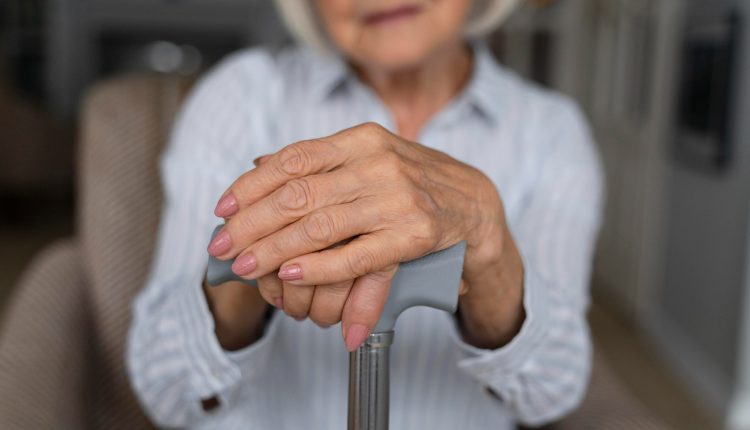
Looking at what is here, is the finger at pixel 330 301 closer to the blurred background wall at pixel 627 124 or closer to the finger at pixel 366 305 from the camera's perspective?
the finger at pixel 366 305

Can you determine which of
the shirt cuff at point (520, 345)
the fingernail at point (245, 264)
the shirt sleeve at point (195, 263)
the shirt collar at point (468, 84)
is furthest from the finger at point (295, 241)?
the shirt collar at point (468, 84)

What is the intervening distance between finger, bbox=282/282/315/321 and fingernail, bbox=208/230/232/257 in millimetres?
44

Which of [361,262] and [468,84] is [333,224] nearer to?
[361,262]

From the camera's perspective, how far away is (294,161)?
0.40 meters

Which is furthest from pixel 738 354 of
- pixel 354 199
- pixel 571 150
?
pixel 354 199

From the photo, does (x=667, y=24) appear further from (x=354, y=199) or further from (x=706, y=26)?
(x=354, y=199)

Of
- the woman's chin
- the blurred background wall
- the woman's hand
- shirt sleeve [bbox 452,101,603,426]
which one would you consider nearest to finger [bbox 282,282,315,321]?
the woman's hand

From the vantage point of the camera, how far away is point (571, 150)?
37.6 inches

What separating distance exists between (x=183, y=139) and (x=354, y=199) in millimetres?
513

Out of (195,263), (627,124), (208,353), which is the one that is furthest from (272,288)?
(627,124)

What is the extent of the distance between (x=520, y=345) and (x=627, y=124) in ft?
10.2

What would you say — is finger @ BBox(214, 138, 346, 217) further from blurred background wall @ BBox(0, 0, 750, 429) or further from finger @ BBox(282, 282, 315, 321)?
blurred background wall @ BBox(0, 0, 750, 429)

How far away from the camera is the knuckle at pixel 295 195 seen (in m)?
0.39

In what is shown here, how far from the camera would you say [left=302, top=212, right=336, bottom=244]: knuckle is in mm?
394
